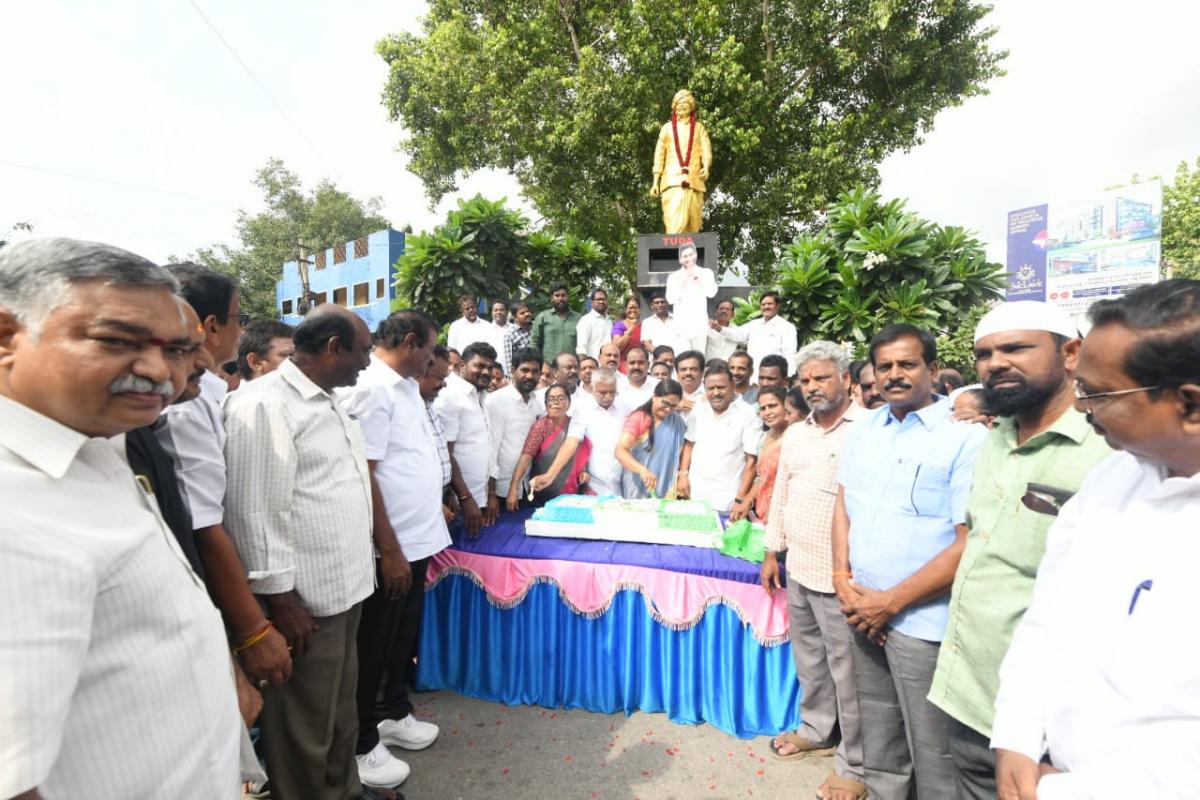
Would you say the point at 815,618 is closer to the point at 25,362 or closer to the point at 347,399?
the point at 347,399

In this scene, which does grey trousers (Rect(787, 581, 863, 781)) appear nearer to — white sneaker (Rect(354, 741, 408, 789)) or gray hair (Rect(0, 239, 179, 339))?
white sneaker (Rect(354, 741, 408, 789))

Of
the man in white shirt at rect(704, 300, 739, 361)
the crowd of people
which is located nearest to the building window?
the man in white shirt at rect(704, 300, 739, 361)

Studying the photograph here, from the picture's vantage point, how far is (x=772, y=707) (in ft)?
9.72

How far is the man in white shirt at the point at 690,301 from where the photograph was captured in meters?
→ 7.72

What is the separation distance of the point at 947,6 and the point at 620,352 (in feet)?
39.9

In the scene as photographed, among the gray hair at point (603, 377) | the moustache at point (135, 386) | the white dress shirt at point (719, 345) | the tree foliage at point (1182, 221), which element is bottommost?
the moustache at point (135, 386)

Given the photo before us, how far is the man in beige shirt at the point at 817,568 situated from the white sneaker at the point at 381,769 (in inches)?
69.8

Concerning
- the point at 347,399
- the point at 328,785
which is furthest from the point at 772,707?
the point at 347,399

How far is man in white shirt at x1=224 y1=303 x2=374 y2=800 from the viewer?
1.94 metres

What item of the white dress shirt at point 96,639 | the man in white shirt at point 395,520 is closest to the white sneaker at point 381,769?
the man in white shirt at point 395,520

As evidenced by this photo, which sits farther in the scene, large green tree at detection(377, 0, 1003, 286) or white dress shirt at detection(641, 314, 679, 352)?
large green tree at detection(377, 0, 1003, 286)

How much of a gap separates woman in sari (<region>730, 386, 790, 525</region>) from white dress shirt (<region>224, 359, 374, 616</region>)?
2.14m

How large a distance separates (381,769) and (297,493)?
4.77 ft

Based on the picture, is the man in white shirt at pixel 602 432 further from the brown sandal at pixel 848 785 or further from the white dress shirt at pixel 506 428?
the brown sandal at pixel 848 785
